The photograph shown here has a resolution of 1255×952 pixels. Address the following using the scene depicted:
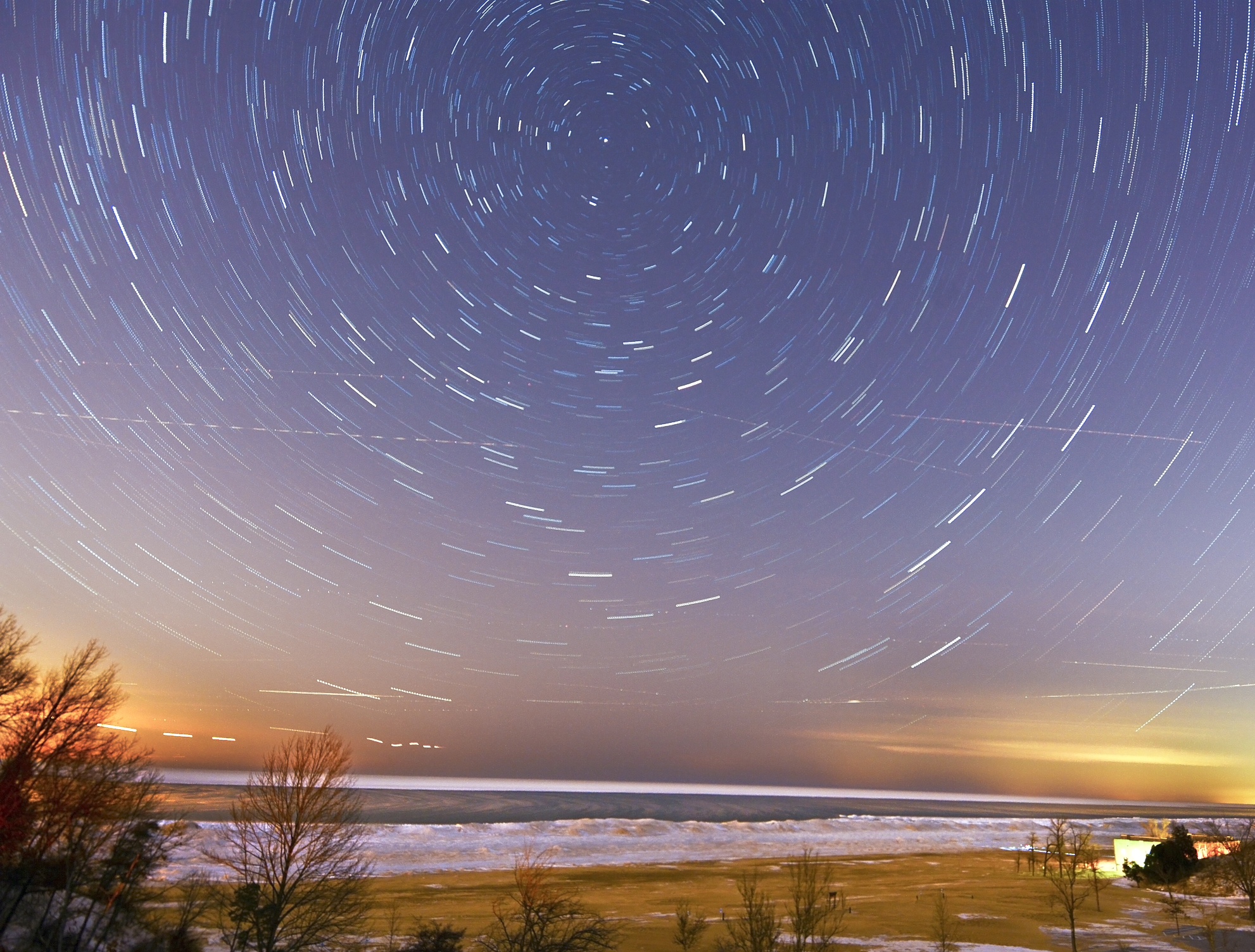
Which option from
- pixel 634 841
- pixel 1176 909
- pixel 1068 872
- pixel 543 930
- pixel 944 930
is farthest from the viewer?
pixel 634 841

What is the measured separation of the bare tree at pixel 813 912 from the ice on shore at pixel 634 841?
3045cm

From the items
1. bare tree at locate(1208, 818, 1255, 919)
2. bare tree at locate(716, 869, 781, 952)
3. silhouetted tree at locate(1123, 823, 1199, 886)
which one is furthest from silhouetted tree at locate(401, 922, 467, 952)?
silhouetted tree at locate(1123, 823, 1199, 886)

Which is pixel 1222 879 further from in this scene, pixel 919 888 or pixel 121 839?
pixel 121 839

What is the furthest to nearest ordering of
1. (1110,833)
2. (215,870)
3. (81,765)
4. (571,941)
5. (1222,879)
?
(1110,833)
(215,870)
(1222,879)
(81,765)
(571,941)

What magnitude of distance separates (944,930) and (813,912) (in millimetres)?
6328

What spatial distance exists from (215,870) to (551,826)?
76669mm

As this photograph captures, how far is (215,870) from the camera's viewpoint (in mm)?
64688

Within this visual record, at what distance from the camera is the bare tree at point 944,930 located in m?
36.7

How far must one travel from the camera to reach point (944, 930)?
38.4 meters

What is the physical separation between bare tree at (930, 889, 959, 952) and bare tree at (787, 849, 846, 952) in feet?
15.9

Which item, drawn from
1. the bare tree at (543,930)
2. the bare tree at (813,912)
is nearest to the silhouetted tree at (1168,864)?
the bare tree at (813,912)

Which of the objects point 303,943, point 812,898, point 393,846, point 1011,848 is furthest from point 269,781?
point 1011,848

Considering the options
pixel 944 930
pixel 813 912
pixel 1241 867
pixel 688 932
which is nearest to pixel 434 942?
pixel 688 932

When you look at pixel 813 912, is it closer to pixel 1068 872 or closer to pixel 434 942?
pixel 434 942
